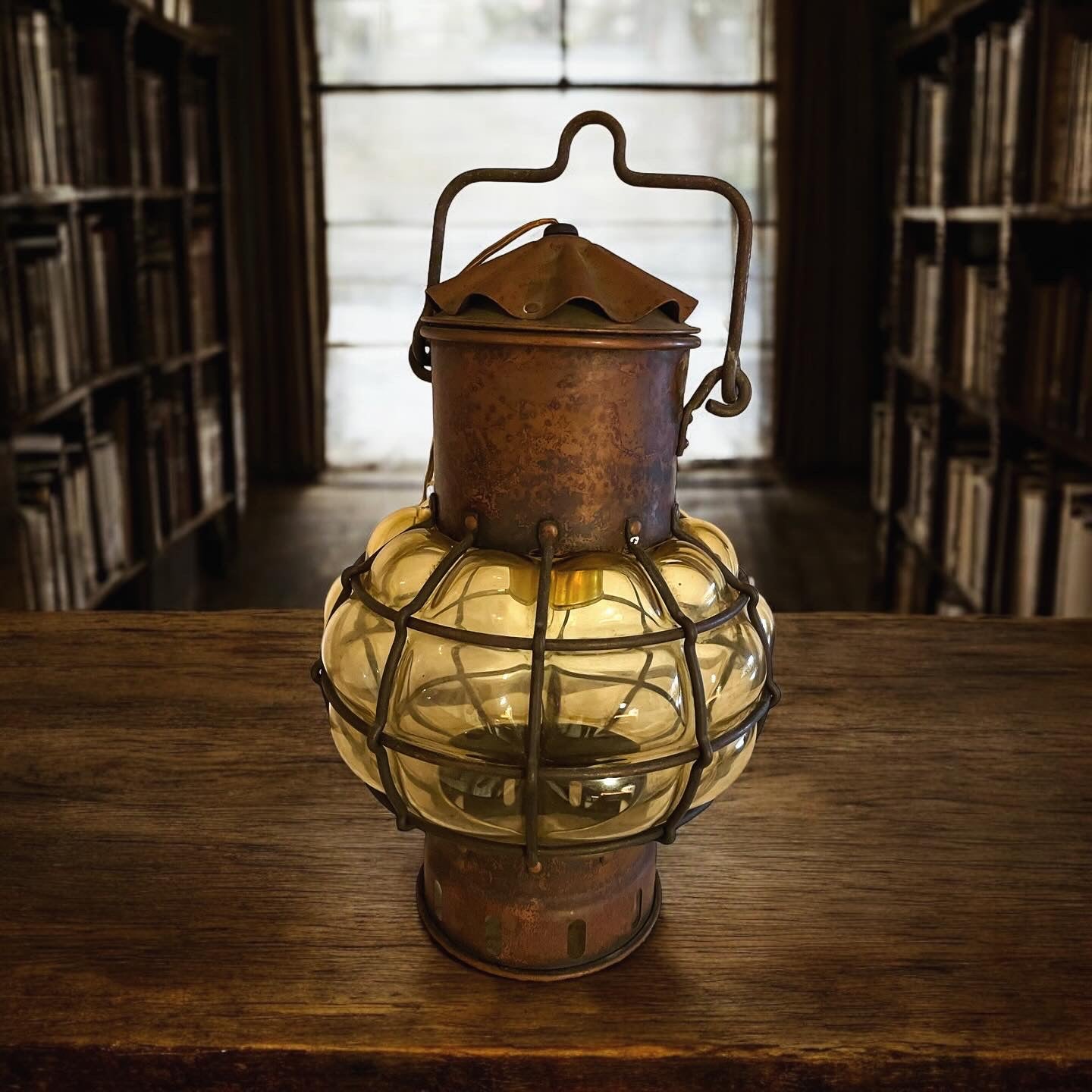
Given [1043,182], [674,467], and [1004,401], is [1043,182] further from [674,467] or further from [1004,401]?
[674,467]

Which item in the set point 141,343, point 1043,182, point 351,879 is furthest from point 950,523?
point 351,879

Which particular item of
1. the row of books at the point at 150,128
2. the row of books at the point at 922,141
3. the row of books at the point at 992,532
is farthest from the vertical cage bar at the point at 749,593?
the row of books at the point at 150,128

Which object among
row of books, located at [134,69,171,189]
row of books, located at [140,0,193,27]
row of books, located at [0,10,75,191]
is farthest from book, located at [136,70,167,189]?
row of books, located at [0,10,75,191]

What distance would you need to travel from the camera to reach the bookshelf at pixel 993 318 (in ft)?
7.11

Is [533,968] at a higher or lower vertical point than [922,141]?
lower

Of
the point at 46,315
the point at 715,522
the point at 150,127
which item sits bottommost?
the point at 715,522

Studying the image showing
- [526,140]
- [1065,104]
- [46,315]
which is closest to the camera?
[1065,104]

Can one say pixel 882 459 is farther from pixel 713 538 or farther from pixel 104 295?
pixel 713 538

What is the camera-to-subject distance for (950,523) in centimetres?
298

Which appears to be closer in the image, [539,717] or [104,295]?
[539,717]

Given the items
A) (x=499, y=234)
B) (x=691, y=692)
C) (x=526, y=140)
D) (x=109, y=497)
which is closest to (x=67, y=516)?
(x=109, y=497)

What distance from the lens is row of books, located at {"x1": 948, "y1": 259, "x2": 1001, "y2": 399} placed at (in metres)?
2.65

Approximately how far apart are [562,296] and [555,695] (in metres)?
0.19

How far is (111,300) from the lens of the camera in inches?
119
